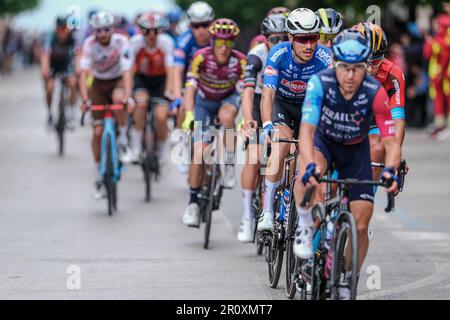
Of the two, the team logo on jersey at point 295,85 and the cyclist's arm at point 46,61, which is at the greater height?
the team logo on jersey at point 295,85

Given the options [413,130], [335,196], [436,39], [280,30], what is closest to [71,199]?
[280,30]

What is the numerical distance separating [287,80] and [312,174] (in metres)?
2.74

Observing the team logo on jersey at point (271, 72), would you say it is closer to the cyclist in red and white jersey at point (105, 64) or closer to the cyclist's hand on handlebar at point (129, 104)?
the cyclist's hand on handlebar at point (129, 104)

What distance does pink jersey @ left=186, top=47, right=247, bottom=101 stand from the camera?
43.7 feet

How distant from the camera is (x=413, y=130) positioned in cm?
2731

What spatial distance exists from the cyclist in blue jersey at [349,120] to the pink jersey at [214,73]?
4550mm

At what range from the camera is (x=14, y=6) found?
9831 cm

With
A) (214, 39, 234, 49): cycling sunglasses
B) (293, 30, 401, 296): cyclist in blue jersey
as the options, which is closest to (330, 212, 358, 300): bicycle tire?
(293, 30, 401, 296): cyclist in blue jersey

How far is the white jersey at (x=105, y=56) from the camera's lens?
52.9 ft

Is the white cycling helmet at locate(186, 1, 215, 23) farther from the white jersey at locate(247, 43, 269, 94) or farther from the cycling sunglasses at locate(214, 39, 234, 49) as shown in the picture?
the white jersey at locate(247, 43, 269, 94)

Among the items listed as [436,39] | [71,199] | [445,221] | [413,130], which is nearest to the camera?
[445,221]

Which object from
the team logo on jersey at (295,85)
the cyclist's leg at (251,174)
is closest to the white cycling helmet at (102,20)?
the cyclist's leg at (251,174)

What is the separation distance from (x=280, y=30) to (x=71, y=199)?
5.00m
